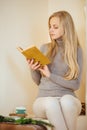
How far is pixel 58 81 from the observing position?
75.7 inches

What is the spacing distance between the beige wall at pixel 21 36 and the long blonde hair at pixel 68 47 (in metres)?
0.57

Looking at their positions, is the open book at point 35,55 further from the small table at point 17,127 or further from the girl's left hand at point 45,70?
the small table at point 17,127

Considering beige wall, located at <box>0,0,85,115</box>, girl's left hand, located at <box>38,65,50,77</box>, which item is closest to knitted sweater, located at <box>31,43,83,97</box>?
girl's left hand, located at <box>38,65,50,77</box>

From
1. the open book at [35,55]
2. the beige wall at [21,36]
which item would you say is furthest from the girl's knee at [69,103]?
the beige wall at [21,36]

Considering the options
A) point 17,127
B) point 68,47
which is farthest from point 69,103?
point 17,127

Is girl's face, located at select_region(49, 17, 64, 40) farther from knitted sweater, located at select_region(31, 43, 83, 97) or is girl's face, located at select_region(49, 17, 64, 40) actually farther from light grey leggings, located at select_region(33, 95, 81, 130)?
light grey leggings, located at select_region(33, 95, 81, 130)

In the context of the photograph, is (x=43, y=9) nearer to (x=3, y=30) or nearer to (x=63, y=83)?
(x=3, y=30)

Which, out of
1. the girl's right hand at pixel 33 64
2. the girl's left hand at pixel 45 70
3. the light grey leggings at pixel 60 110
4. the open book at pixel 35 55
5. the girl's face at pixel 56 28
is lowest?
the light grey leggings at pixel 60 110

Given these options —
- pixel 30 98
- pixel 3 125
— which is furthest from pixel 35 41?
pixel 3 125

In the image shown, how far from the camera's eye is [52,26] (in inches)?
81.0

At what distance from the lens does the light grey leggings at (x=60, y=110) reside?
5.73 feet

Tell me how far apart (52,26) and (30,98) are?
0.86m

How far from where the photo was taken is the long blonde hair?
196cm

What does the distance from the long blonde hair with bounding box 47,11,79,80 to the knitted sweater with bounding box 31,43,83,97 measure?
0.11 ft
